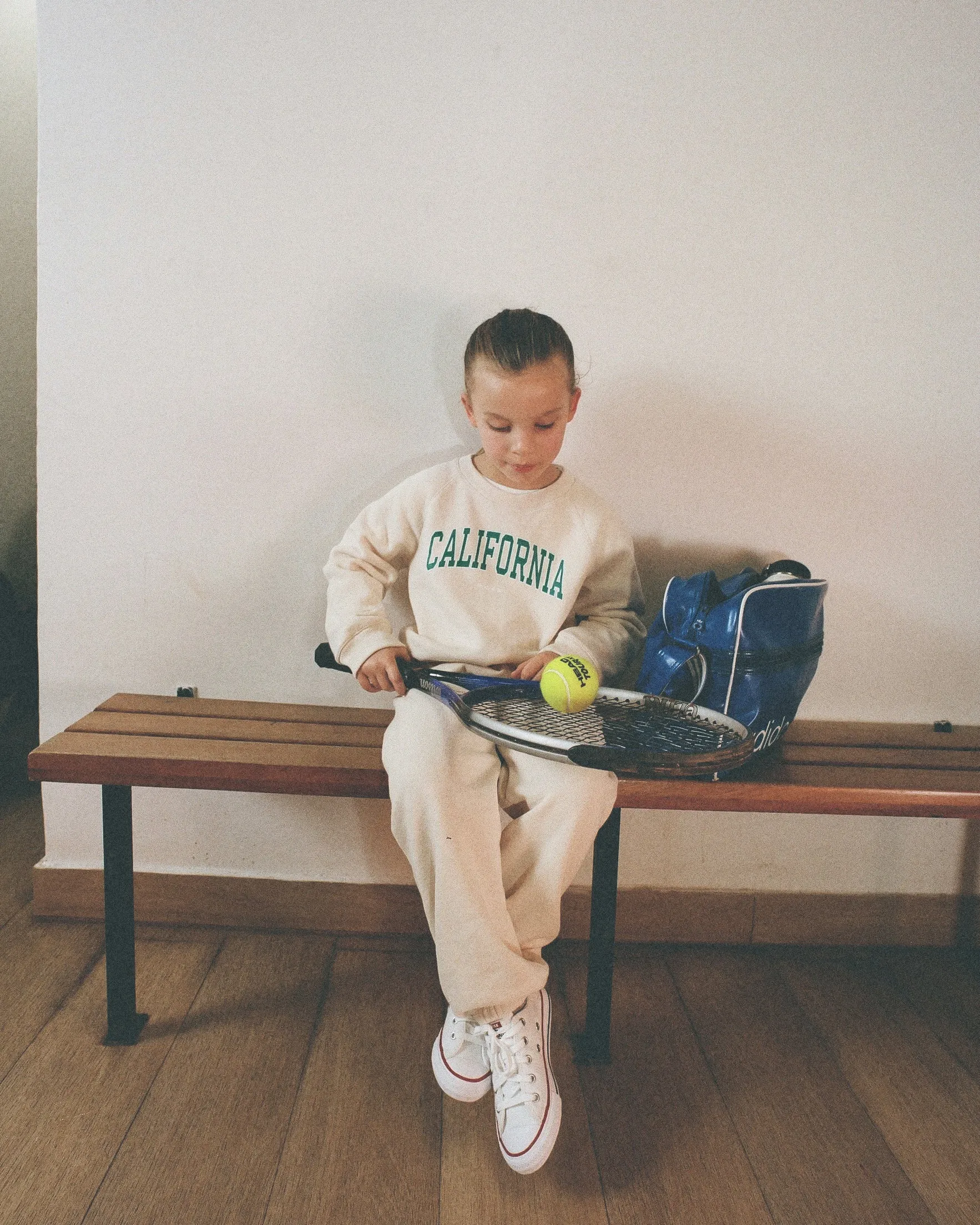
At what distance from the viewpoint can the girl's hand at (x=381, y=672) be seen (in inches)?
53.9

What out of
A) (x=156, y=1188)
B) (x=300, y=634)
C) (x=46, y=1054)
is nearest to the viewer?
(x=156, y=1188)

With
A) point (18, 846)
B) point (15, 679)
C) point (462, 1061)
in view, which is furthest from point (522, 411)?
point (15, 679)

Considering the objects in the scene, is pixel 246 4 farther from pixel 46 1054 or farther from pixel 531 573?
pixel 46 1054

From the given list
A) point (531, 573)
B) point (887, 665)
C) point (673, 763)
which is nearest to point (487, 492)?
point (531, 573)

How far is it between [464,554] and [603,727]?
18.5 inches

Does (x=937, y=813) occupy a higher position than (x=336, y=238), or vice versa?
(x=336, y=238)

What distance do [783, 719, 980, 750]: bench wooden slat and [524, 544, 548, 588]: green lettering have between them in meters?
0.57

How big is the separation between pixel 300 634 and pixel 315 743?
1.08ft

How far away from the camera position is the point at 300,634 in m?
1.71

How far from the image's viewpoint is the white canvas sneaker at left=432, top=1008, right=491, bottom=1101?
121 centimetres

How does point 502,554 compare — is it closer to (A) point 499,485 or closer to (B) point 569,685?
(A) point 499,485

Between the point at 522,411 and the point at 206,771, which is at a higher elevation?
the point at 522,411

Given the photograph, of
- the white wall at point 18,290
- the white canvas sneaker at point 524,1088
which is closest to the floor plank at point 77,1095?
the white canvas sneaker at point 524,1088

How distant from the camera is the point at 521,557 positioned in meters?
1.51
